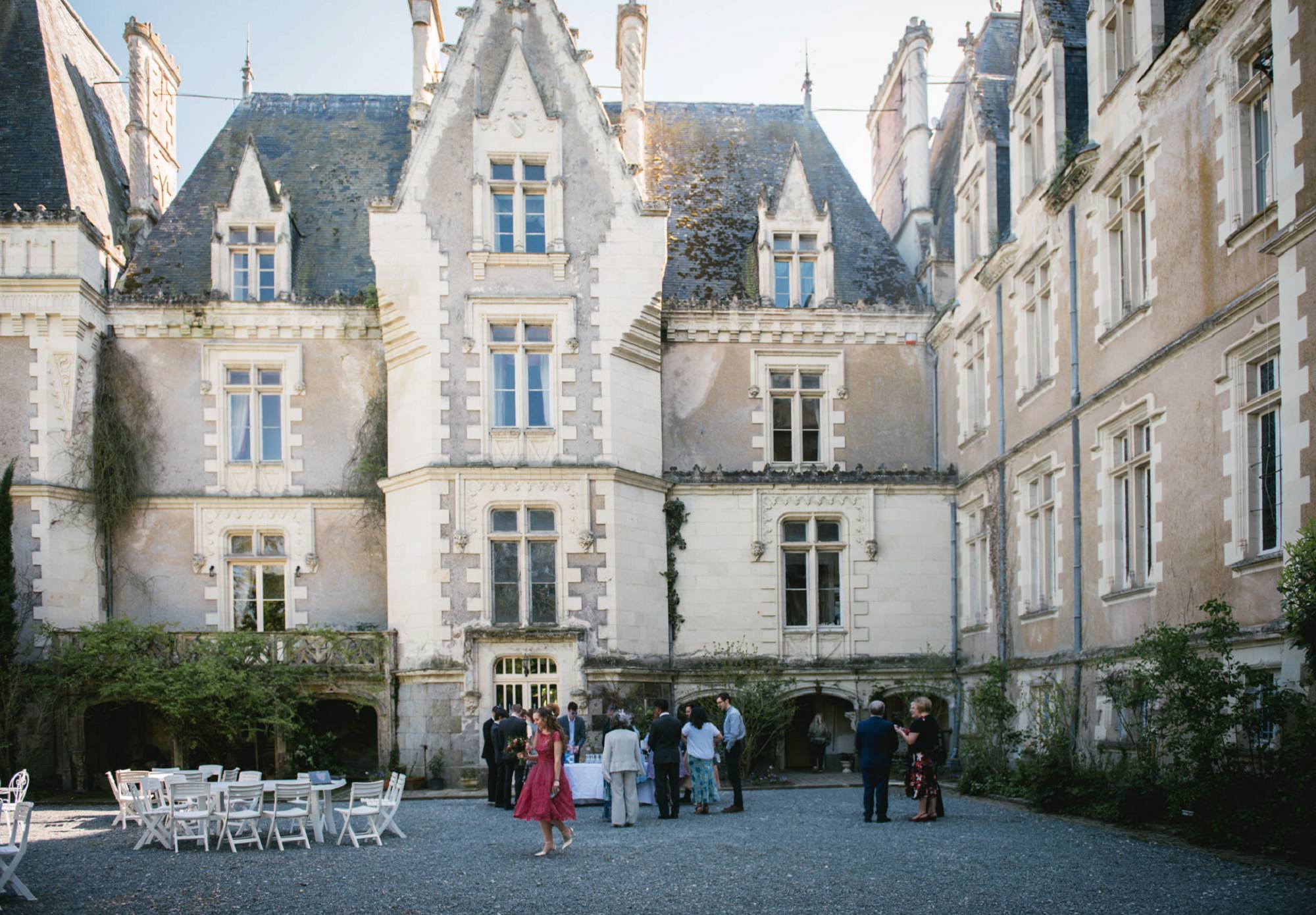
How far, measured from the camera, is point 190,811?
14.1 metres

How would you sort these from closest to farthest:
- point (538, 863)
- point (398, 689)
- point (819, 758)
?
point (538, 863)
point (398, 689)
point (819, 758)

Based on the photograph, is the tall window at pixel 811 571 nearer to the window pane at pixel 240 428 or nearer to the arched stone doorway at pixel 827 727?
the arched stone doorway at pixel 827 727

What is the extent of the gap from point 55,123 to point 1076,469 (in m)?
18.3

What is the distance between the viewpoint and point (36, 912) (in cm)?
976

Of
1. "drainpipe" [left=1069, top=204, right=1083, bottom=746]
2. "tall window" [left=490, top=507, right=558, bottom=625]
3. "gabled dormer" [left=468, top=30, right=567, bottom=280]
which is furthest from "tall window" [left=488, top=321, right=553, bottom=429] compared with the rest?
"drainpipe" [left=1069, top=204, right=1083, bottom=746]

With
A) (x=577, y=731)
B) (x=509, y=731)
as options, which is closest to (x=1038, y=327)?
(x=577, y=731)

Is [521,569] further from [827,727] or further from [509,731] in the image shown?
[827,727]

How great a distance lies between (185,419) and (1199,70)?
680 inches

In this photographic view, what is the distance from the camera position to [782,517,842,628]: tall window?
24.7 meters

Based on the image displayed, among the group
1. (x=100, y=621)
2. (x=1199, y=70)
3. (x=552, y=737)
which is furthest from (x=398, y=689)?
(x=1199, y=70)

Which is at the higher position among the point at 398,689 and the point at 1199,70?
the point at 1199,70

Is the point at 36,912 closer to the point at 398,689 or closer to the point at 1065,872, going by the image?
the point at 1065,872

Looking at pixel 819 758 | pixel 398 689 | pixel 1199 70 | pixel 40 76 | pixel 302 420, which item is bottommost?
pixel 819 758

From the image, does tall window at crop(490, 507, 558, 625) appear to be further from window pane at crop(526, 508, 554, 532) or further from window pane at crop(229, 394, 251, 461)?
window pane at crop(229, 394, 251, 461)
